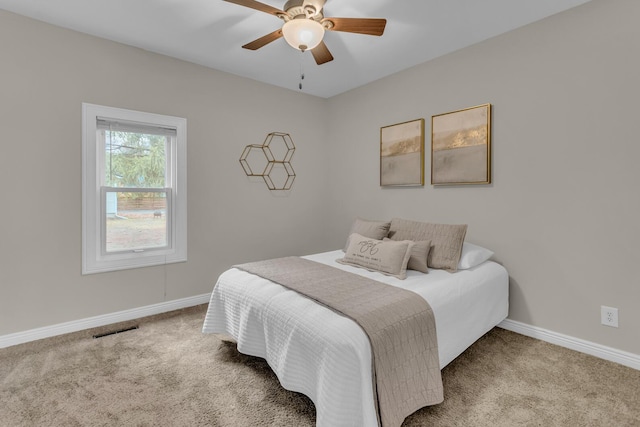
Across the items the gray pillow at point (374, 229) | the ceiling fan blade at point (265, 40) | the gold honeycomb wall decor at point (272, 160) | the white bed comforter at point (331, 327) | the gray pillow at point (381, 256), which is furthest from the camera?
the gold honeycomb wall decor at point (272, 160)

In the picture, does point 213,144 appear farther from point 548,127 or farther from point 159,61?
point 548,127

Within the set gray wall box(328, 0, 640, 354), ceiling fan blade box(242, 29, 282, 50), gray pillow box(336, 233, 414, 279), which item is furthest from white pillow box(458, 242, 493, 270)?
ceiling fan blade box(242, 29, 282, 50)

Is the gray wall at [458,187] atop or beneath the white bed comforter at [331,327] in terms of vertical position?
atop


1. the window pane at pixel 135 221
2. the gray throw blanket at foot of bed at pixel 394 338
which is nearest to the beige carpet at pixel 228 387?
the gray throw blanket at foot of bed at pixel 394 338

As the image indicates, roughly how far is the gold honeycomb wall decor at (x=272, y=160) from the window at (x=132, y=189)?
75 centimetres

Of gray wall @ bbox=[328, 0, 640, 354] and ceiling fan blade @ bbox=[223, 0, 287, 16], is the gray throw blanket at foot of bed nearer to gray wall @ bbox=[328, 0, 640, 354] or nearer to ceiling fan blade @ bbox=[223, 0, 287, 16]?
gray wall @ bbox=[328, 0, 640, 354]

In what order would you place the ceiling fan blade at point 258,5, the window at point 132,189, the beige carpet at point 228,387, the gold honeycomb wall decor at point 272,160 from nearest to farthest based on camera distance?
the beige carpet at point 228,387
the ceiling fan blade at point 258,5
the window at point 132,189
the gold honeycomb wall decor at point 272,160

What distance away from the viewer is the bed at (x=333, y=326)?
1404mm

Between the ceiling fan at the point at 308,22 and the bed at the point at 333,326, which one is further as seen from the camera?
the ceiling fan at the point at 308,22

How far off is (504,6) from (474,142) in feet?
3.38

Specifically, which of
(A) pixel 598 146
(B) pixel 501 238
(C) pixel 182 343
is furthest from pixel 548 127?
(C) pixel 182 343

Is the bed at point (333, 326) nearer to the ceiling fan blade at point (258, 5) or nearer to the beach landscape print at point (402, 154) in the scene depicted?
the beach landscape print at point (402, 154)

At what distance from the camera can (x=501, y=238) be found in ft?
8.91

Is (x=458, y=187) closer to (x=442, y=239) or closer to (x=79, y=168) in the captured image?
(x=442, y=239)
